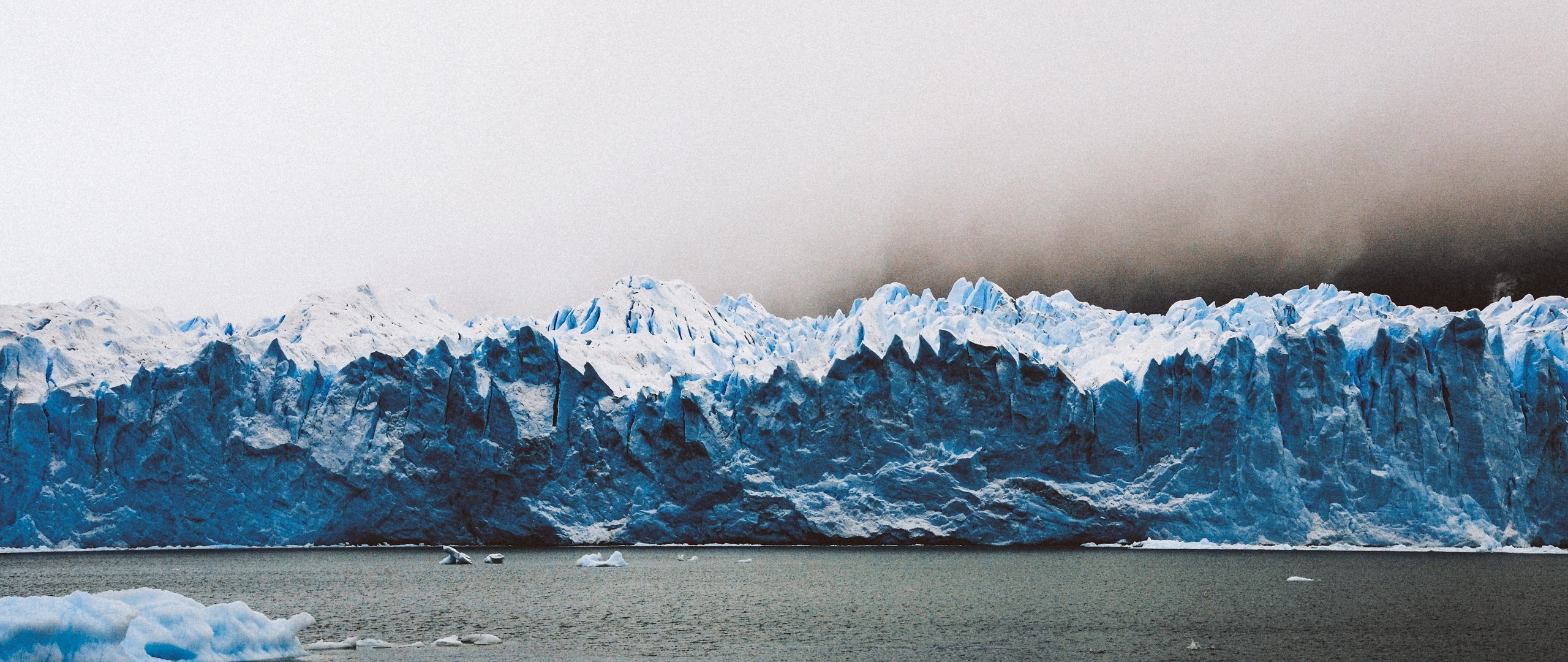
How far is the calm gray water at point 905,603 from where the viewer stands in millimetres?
25484

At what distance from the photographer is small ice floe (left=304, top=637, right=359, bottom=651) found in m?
23.9

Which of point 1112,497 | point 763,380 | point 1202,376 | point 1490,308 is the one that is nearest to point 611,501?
point 763,380

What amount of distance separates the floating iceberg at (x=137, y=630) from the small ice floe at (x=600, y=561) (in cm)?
2691

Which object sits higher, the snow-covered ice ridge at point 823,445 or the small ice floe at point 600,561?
the snow-covered ice ridge at point 823,445

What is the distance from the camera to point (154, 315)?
8331 centimetres

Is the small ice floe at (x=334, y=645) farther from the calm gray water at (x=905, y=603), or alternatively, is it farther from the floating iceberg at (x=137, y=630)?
the calm gray water at (x=905, y=603)

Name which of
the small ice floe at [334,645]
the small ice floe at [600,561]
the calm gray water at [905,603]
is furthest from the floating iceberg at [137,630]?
the small ice floe at [600,561]

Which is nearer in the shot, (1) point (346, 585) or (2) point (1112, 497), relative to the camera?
(1) point (346, 585)

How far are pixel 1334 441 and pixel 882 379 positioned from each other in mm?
22815

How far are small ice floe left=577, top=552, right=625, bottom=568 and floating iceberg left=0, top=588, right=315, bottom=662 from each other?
26.9 metres

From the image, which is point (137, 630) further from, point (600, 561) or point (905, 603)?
point (600, 561)

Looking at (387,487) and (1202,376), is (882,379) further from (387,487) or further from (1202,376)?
(387,487)

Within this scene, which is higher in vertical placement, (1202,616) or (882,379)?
(882,379)

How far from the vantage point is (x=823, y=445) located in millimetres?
64500
